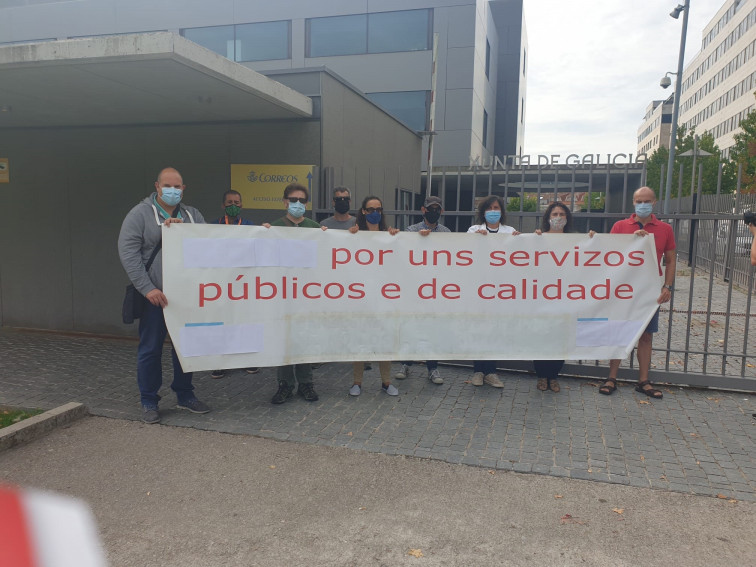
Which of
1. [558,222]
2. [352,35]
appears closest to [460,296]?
[558,222]

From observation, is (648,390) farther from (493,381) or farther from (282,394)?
(282,394)

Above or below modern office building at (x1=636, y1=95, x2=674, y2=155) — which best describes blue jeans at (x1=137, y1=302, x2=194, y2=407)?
below

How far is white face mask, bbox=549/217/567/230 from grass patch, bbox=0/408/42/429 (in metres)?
5.04

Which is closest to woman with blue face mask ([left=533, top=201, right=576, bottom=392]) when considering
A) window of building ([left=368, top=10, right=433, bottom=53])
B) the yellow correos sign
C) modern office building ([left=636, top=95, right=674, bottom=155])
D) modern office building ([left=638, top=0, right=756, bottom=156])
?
the yellow correos sign

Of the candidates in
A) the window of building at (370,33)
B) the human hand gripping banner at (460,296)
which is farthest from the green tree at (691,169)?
the human hand gripping banner at (460,296)

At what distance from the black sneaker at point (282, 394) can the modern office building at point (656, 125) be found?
9905 centimetres

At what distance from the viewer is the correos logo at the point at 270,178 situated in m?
7.33

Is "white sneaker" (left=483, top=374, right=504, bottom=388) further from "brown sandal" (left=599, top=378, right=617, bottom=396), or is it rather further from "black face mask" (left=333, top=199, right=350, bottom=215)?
"black face mask" (left=333, top=199, right=350, bottom=215)

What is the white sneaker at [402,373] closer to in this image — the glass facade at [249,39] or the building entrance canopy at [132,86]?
the building entrance canopy at [132,86]

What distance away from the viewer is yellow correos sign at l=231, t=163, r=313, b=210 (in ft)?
24.0

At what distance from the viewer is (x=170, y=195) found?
15.9ft

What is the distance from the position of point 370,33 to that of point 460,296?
77.1ft

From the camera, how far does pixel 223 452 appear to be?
4.32 m

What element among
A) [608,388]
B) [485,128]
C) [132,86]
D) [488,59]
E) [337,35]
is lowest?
[608,388]
